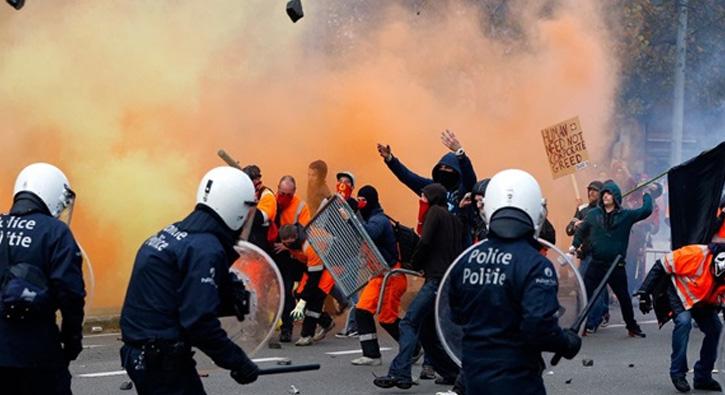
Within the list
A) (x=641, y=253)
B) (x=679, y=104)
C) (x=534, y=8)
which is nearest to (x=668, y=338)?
(x=641, y=253)

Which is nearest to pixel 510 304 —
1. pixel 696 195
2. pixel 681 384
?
pixel 681 384

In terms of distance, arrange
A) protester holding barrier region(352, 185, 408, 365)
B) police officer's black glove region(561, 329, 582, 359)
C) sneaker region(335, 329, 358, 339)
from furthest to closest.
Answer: sneaker region(335, 329, 358, 339) < protester holding barrier region(352, 185, 408, 365) < police officer's black glove region(561, 329, 582, 359)

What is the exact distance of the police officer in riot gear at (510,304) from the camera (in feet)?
18.6

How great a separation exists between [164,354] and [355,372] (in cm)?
518

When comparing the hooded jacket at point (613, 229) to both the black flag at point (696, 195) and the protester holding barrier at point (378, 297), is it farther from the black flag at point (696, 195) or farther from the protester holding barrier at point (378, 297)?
the protester holding barrier at point (378, 297)

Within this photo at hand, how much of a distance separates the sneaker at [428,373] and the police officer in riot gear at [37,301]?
4.42m

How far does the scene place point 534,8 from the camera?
1956 centimetres

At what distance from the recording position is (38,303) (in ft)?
19.9

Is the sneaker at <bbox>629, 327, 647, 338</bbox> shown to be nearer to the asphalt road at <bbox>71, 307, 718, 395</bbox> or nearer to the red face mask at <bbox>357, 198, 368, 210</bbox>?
the asphalt road at <bbox>71, 307, 718, 395</bbox>

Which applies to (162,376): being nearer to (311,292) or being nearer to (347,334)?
(311,292)

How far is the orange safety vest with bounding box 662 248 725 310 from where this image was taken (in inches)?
374

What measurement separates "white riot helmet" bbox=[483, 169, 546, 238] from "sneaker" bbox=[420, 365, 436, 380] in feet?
14.3

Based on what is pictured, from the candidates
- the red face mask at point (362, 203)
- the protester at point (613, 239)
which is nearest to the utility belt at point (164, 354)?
the red face mask at point (362, 203)

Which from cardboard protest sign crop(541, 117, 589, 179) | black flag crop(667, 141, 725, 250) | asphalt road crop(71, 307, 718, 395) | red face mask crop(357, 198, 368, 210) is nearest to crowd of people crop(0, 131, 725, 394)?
asphalt road crop(71, 307, 718, 395)
